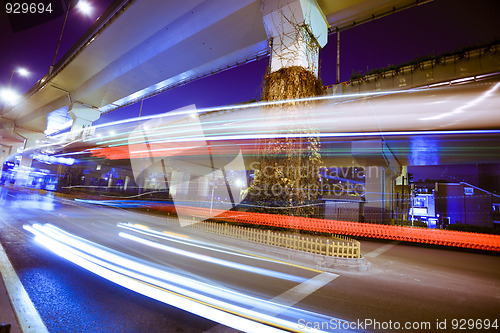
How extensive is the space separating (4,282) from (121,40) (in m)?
11.9

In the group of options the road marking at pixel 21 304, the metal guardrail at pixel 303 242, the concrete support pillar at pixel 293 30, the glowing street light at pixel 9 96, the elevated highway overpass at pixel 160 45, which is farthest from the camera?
the glowing street light at pixel 9 96

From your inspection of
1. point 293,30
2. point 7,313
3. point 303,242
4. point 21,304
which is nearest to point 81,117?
point 293,30

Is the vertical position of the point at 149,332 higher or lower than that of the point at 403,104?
lower

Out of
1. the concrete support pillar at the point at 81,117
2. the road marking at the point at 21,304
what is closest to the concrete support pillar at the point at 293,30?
the road marking at the point at 21,304

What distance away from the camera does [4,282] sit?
12.4 feet

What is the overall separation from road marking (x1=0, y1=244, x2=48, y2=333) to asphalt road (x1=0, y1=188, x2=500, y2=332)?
0.10 meters

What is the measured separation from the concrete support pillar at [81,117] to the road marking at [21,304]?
1790 centimetres

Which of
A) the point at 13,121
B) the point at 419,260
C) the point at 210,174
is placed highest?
the point at 13,121

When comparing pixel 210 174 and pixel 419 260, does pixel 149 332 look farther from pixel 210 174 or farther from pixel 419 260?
pixel 210 174

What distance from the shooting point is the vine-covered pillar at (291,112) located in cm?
761

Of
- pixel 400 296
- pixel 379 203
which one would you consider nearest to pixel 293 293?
pixel 400 296

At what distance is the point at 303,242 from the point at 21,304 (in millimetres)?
6502

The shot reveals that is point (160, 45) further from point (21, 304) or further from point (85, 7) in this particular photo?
point (21, 304)

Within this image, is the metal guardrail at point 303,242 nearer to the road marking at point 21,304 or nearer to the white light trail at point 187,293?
the white light trail at point 187,293
